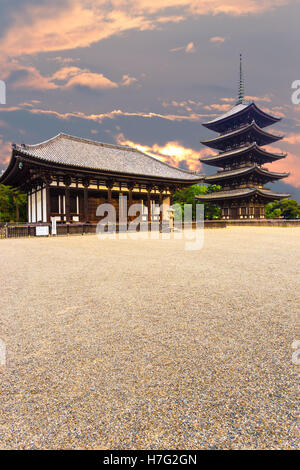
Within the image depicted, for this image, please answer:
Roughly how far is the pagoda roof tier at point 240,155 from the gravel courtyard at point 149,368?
3083 centimetres

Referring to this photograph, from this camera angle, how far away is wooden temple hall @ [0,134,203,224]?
56.7 feet

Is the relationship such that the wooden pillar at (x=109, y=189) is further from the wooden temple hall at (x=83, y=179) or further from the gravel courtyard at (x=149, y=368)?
the gravel courtyard at (x=149, y=368)

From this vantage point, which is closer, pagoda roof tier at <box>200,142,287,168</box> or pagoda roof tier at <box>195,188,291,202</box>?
pagoda roof tier at <box>195,188,291,202</box>

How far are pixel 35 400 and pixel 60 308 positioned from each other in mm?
1687

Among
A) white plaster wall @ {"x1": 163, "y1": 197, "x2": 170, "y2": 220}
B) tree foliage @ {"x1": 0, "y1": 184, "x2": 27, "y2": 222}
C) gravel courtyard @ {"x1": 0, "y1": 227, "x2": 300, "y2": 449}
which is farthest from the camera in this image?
white plaster wall @ {"x1": 163, "y1": 197, "x2": 170, "y2": 220}

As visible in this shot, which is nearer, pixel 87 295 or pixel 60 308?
pixel 60 308

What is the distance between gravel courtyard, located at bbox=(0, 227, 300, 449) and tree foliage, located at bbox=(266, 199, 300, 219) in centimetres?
4071

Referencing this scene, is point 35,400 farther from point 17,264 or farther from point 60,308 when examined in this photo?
point 17,264

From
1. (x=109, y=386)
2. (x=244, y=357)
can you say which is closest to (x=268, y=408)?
(x=244, y=357)

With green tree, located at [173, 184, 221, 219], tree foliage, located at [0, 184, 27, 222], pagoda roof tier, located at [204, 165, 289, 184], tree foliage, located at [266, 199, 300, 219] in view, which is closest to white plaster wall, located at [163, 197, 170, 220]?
green tree, located at [173, 184, 221, 219]

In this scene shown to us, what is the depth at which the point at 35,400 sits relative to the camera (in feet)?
5.31

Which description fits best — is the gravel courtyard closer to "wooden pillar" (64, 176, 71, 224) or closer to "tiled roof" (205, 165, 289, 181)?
"wooden pillar" (64, 176, 71, 224)

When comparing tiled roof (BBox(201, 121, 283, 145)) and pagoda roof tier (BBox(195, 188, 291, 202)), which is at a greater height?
tiled roof (BBox(201, 121, 283, 145))

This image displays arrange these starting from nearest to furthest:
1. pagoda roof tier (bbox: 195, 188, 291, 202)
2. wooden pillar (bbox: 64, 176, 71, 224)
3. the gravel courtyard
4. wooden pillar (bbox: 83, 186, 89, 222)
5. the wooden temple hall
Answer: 1. the gravel courtyard
2. the wooden temple hall
3. wooden pillar (bbox: 64, 176, 71, 224)
4. wooden pillar (bbox: 83, 186, 89, 222)
5. pagoda roof tier (bbox: 195, 188, 291, 202)
